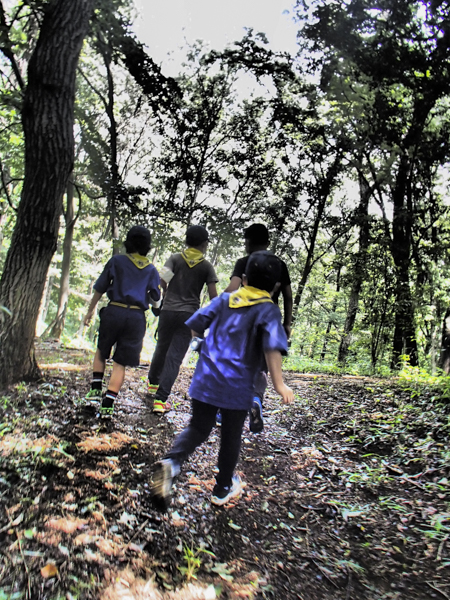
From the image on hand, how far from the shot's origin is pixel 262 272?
2812 mm

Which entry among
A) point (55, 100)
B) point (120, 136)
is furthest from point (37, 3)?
point (120, 136)

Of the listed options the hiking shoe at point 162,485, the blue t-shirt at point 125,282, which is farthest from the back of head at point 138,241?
the hiking shoe at point 162,485

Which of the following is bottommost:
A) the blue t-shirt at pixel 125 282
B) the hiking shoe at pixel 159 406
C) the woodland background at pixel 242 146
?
the hiking shoe at pixel 159 406

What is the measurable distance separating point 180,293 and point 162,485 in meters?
2.62

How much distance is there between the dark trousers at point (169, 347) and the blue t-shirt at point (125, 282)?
64 cm

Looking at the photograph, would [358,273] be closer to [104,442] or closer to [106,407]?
[106,407]

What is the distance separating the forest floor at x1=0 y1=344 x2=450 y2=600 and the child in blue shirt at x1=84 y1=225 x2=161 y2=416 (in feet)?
1.32

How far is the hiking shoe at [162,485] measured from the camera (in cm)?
250

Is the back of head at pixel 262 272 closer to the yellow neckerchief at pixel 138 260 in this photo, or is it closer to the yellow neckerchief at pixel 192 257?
the yellow neckerchief at pixel 138 260

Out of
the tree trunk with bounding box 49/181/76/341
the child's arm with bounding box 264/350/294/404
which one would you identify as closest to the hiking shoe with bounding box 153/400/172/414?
the child's arm with bounding box 264/350/294/404

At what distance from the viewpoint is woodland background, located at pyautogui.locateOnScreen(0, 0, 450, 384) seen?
15.0 ft

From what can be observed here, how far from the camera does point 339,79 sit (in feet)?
32.0

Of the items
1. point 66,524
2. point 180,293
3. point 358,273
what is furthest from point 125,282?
point 358,273

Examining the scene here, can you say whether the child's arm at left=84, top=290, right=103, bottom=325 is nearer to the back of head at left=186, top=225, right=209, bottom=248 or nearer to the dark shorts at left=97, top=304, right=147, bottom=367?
the dark shorts at left=97, top=304, right=147, bottom=367
